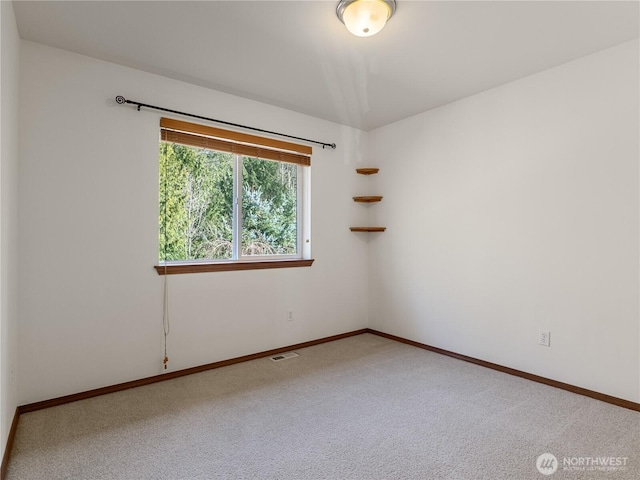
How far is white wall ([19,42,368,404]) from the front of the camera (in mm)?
2311

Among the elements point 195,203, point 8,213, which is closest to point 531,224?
point 195,203

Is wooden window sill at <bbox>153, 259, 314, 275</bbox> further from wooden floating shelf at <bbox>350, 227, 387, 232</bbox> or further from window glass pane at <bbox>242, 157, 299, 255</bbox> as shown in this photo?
wooden floating shelf at <bbox>350, 227, 387, 232</bbox>

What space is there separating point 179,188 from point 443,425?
260cm

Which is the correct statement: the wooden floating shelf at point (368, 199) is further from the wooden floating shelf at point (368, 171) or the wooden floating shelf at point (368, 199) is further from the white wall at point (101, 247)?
the white wall at point (101, 247)

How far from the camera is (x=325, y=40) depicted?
7.56ft

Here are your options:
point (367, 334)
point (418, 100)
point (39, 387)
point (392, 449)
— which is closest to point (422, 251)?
point (367, 334)

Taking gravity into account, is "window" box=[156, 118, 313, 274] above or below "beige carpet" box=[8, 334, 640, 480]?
above

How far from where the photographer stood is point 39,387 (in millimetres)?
2312

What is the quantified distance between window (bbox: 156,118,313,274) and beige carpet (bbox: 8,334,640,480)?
106 centimetres

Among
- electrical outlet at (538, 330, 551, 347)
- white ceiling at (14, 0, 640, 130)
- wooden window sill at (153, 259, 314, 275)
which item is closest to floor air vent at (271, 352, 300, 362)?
wooden window sill at (153, 259, 314, 275)

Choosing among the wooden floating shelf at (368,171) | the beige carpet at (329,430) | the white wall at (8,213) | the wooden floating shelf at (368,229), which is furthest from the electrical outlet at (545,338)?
the white wall at (8,213)

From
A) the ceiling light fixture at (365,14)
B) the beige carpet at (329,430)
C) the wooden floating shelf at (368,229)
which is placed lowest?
the beige carpet at (329,430)

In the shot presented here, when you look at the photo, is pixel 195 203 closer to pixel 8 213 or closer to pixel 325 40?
pixel 8 213

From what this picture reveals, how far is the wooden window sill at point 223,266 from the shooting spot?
283 centimetres
